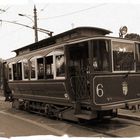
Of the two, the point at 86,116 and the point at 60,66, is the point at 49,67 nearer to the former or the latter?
the point at 60,66

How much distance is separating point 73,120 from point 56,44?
3.03 metres

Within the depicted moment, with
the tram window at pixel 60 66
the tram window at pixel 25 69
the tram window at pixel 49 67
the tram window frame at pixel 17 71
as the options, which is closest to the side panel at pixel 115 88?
the tram window at pixel 60 66

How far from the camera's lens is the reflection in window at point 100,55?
12070 mm

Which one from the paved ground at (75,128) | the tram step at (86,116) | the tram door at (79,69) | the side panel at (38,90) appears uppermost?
the tram door at (79,69)

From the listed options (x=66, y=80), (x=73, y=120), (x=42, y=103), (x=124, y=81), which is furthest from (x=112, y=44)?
(x=42, y=103)

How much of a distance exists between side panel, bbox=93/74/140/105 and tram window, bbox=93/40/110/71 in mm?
402

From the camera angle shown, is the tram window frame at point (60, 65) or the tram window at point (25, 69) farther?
the tram window at point (25, 69)

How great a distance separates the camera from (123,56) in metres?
12.8

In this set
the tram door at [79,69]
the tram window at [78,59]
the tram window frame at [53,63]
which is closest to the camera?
the tram door at [79,69]

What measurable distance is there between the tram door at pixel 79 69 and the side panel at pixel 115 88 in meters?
1.00

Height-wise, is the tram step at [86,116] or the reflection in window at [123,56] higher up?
the reflection in window at [123,56]

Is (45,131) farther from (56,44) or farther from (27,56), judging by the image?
(27,56)

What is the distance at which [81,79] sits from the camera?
13086mm

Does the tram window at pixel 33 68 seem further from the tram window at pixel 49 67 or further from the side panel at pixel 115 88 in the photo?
the side panel at pixel 115 88
